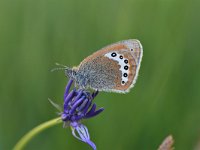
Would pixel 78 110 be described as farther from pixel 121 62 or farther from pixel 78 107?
pixel 121 62

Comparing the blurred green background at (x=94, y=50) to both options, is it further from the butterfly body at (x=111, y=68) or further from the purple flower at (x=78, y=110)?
the purple flower at (x=78, y=110)

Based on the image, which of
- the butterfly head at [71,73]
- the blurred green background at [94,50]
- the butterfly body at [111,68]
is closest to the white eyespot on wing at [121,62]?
the butterfly body at [111,68]

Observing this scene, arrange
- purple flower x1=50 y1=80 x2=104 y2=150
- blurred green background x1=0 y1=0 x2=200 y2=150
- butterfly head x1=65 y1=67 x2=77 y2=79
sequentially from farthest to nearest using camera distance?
blurred green background x1=0 y1=0 x2=200 y2=150
butterfly head x1=65 y1=67 x2=77 y2=79
purple flower x1=50 y1=80 x2=104 y2=150

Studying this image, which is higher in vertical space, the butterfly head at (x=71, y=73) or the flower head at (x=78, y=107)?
the butterfly head at (x=71, y=73)

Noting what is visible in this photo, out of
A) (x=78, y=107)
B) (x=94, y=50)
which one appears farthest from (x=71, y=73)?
(x=94, y=50)

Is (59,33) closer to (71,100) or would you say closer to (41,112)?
(41,112)

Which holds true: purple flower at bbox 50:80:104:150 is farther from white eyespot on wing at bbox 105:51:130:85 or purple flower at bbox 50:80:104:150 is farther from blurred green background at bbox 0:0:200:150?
blurred green background at bbox 0:0:200:150

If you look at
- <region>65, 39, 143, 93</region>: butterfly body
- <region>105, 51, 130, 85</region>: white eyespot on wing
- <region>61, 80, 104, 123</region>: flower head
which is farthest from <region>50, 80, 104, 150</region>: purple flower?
<region>105, 51, 130, 85</region>: white eyespot on wing

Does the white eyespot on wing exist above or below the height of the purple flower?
above
